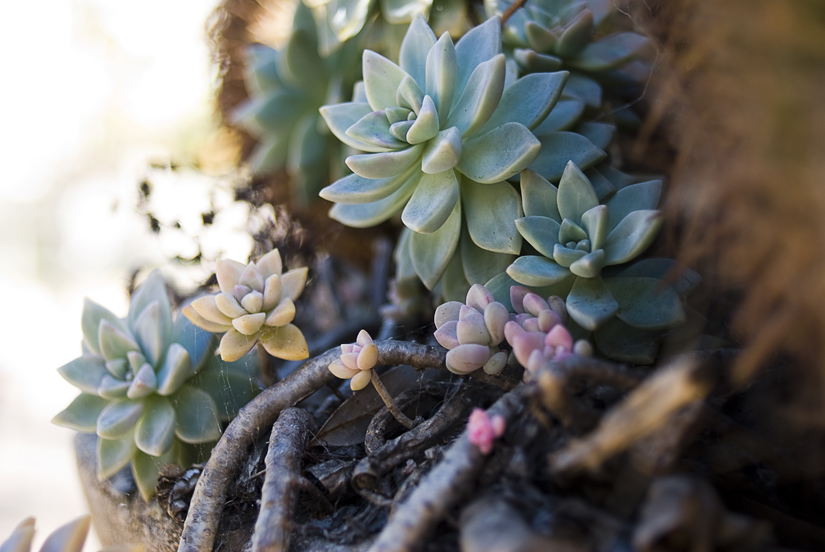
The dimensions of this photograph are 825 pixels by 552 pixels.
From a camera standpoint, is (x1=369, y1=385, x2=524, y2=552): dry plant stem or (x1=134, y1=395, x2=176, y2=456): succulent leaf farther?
(x1=134, y1=395, x2=176, y2=456): succulent leaf

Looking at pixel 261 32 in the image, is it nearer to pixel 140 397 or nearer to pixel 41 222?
pixel 140 397

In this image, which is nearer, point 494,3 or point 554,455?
point 554,455

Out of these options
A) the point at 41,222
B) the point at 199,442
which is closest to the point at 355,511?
the point at 199,442

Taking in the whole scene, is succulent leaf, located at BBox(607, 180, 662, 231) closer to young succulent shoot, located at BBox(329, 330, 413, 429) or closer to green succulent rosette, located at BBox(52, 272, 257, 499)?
young succulent shoot, located at BBox(329, 330, 413, 429)

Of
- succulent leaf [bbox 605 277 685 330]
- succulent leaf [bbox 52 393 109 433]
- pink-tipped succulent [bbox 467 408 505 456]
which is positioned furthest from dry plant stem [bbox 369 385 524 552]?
succulent leaf [bbox 52 393 109 433]

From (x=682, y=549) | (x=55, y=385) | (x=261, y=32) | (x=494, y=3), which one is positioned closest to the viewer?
(x=682, y=549)

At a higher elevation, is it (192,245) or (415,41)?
(415,41)

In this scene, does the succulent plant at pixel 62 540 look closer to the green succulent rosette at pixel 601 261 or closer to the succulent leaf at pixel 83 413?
the succulent leaf at pixel 83 413
